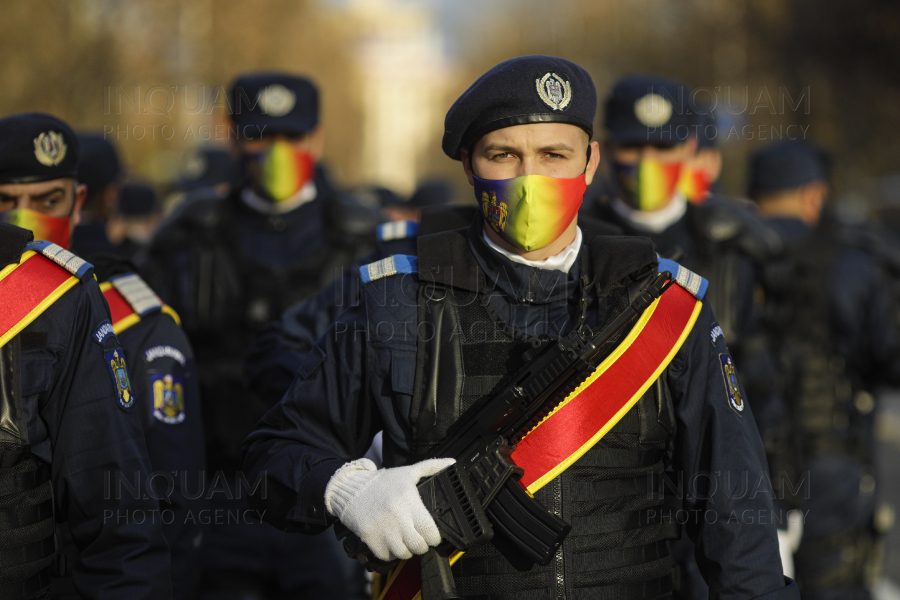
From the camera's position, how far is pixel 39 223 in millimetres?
3467

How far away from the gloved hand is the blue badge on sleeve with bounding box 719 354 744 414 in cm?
76

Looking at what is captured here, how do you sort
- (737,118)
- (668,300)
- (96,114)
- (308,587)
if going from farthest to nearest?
1. (96,114)
2. (737,118)
3. (308,587)
4. (668,300)

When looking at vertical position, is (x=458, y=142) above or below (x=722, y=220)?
above

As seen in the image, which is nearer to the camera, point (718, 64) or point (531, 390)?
point (531, 390)

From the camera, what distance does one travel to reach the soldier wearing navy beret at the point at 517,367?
263 centimetres

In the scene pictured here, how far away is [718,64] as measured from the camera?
118ft

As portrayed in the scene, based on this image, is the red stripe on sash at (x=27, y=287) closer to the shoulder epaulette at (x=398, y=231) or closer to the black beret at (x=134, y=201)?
the shoulder epaulette at (x=398, y=231)

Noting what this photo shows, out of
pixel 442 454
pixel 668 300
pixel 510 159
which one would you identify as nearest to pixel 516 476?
pixel 442 454

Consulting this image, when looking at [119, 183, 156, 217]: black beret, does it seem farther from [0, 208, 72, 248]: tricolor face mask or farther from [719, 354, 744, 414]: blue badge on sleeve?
[719, 354, 744, 414]: blue badge on sleeve

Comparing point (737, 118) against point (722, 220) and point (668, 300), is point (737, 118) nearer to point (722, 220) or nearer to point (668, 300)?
point (722, 220)

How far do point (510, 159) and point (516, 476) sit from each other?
86 cm

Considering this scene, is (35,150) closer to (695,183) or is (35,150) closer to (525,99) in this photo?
(525,99)

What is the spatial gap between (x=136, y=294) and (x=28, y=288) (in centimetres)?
85

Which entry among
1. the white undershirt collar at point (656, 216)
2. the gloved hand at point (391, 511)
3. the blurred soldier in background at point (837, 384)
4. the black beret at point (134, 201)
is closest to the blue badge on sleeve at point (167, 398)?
the gloved hand at point (391, 511)
